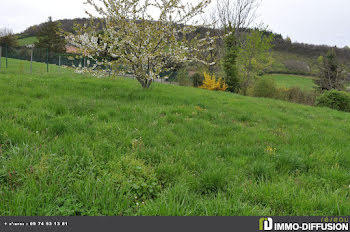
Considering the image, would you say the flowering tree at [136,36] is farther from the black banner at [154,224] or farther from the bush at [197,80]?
the bush at [197,80]

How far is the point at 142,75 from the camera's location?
966cm

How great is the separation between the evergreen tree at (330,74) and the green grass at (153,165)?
25350 millimetres

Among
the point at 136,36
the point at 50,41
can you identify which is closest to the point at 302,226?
the point at 136,36

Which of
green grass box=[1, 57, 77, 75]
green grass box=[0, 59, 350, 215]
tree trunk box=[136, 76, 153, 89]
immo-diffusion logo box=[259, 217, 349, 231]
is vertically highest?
green grass box=[1, 57, 77, 75]

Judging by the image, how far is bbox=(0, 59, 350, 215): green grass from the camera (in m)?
2.32

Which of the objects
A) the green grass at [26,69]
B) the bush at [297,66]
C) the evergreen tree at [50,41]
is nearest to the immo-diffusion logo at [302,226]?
the green grass at [26,69]

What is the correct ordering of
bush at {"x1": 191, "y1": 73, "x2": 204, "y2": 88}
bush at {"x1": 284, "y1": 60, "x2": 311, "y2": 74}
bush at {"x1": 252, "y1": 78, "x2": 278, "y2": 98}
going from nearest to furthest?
bush at {"x1": 252, "y1": 78, "x2": 278, "y2": 98}, bush at {"x1": 191, "y1": 73, "x2": 204, "y2": 88}, bush at {"x1": 284, "y1": 60, "x2": 311, "y2": 74}

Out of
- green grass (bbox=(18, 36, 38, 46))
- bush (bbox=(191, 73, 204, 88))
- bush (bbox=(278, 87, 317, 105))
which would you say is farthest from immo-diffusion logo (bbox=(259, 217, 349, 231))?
green grass (bbox=(18, 36, 38, 46))

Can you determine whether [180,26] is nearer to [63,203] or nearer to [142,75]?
[142,75]

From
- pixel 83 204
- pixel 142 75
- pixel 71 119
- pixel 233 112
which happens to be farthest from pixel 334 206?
pixel 142 75

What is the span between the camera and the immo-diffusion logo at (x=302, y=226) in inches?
85.4

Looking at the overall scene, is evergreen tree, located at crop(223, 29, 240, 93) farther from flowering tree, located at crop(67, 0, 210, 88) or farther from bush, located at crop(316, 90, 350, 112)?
flowering tree, located at crop(67, 0, 210, 88)

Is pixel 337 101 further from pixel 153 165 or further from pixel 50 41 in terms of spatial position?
pixel 50 41

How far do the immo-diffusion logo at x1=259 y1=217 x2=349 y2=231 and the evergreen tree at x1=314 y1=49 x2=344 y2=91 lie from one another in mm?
29783
